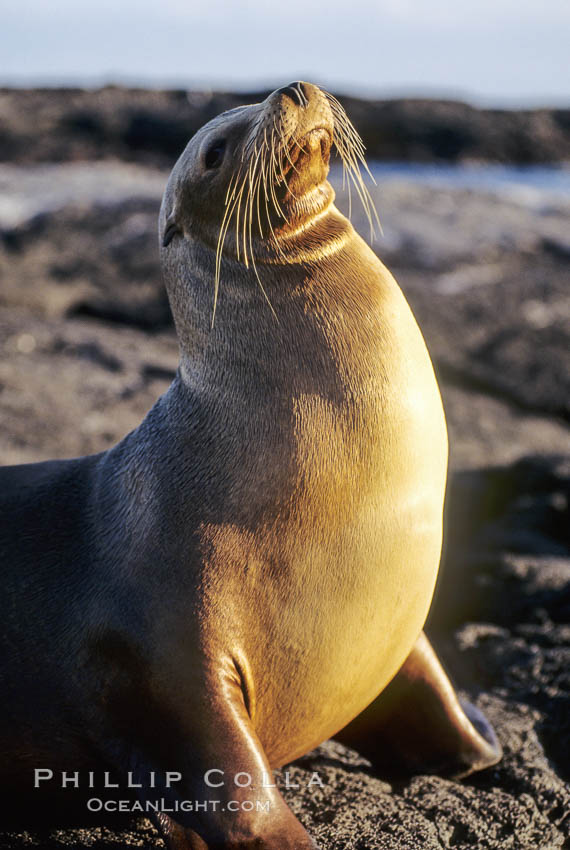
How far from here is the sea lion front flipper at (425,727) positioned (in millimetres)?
Result: 3469

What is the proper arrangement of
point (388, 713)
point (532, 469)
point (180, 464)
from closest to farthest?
point (180, 464), point (388, 713), point (532, 469)

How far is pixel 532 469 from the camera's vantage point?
669cm

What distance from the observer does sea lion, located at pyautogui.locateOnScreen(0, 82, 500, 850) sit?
269 cm

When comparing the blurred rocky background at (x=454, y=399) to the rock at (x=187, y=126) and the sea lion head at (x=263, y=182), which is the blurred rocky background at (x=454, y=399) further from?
the rock at (x=187, y=126)

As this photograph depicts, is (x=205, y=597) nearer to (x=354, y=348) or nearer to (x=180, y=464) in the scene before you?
(x=180, y=464)

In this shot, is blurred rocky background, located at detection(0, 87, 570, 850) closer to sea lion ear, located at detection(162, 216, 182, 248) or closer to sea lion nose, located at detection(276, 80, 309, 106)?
sea lion ear, located at detection(162, 216, 182, 248)

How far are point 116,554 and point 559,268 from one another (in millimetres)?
8592

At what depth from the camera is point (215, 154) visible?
3.08 meters

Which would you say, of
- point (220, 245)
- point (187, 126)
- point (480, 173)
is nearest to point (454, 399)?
point (220, 245)

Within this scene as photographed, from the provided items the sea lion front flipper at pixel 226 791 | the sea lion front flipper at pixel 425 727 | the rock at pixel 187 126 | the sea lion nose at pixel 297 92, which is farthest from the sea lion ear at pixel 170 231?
the rock at pixel 187 126

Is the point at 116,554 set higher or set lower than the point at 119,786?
higher

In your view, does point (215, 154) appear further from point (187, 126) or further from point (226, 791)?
point (187, 126)

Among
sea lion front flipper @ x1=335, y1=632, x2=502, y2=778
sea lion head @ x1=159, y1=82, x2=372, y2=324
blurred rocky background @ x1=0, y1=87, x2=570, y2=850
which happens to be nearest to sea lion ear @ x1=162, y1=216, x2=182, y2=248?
sea lion head @ x1=159, y1=82, x2=372, y2=324

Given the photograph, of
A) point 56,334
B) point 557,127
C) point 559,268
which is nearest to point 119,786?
point 56,334
